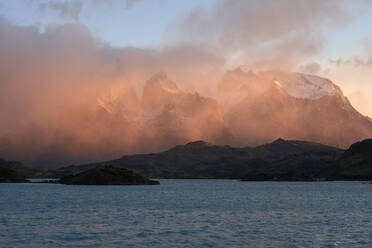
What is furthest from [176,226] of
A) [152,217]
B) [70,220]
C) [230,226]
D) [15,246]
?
[15,246]

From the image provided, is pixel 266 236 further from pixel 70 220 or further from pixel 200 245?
pixel 70 220

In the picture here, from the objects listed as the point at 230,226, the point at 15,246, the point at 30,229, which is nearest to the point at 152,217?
the point at 230,226

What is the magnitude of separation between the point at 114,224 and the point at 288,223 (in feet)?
105

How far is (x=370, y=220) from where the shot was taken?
8850 cm

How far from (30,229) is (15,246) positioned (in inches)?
645

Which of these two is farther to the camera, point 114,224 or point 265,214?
point 265,214

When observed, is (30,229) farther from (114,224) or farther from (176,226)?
(176,226)

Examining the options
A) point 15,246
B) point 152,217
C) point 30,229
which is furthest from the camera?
point 152,217

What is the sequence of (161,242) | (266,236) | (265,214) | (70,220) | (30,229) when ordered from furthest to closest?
(265,214) → (70,220) → (30,229) → (266,236) → (161,242)

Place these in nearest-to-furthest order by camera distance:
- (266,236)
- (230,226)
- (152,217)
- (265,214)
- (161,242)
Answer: (161,242) → (266,236) → (230,226) → (152,217) → (265,214)

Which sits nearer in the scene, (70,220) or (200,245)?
(200,245)

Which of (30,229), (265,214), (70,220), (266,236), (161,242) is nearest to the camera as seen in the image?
(161,242)

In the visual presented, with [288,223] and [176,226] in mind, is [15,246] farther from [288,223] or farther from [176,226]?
[288,223]

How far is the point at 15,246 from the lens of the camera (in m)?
55.6
